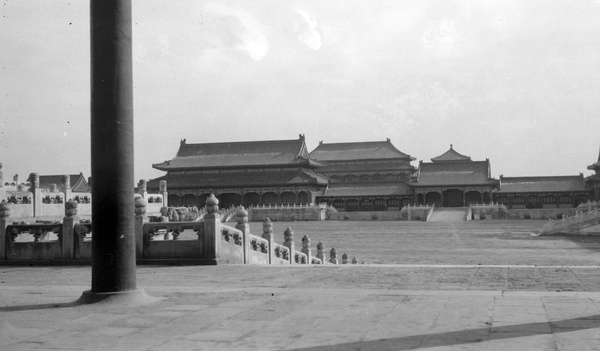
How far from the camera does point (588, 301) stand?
693 centimetres

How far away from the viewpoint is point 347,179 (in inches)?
3159

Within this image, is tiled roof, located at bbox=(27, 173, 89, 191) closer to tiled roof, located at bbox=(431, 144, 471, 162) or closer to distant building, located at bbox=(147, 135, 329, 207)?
distant building, located at bbox=(147, 135, 329, 207)

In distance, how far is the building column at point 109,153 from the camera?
726cm

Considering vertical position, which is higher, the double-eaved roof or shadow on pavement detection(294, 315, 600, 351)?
the double-eaved roof

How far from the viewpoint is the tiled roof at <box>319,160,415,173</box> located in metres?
78.6

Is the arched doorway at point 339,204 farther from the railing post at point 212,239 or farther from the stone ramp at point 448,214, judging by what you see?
the railing post at point 212,239

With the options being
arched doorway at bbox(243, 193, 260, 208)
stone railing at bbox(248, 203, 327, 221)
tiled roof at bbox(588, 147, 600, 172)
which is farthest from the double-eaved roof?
arched doorway at bbox(243, 193, 260, 208)

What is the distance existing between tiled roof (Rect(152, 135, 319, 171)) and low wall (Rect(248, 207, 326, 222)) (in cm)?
807

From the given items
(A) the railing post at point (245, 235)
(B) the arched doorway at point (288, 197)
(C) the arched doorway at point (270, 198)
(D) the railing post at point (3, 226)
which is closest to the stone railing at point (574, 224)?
(A) the railing post at point (245, 235)

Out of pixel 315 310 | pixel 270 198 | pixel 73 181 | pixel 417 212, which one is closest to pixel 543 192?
pixel 417 212

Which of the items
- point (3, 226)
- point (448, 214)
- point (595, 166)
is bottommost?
point (448, 214)

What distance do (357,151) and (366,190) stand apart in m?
14.6

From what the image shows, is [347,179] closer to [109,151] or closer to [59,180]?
[59,180]

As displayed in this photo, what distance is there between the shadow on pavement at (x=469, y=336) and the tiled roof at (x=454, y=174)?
62198 mm
